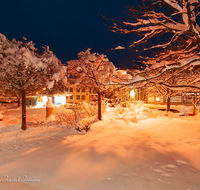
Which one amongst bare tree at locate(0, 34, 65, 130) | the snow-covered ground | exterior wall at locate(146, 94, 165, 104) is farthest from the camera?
exterior wall at locate(146, 94, 165, 104)

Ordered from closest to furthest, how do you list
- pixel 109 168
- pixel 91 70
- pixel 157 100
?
pixel 109 168 → pixel 91 70 → pixel 157 100

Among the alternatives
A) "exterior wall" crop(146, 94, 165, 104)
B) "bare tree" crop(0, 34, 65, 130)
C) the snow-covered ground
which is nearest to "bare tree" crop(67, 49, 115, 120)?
"bare tree" crop(0, 34, 65, 130)

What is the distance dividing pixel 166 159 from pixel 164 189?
1.43 metres

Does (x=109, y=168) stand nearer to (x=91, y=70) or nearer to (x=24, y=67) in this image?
(x=24, y=67)

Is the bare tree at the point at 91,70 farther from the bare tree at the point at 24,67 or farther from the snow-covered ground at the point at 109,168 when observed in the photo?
the snow-covered ground at the point at 109,168

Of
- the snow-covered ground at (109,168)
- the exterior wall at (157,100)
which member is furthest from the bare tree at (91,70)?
the exterior wall at (157,100)

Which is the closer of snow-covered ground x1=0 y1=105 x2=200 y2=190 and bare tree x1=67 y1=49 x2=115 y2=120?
snow-covered ground x1=0 y1=105 x2=200 y2=190

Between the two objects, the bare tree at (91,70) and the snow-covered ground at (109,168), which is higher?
the bare tree at (91,70)

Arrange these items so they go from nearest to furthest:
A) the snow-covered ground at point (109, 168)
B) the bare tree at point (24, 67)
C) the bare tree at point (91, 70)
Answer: the snow-covered ground at point (109, 168) → the bare tree at point (24, 67) → the bare tree at point (91, 70)

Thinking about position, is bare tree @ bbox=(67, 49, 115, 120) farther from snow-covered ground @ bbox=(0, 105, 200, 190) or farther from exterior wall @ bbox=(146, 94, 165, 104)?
exterior wall @ bbox=(146, 94, 165, 104)

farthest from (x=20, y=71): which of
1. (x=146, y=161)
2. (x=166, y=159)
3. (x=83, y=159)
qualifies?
(x=166, y=159)

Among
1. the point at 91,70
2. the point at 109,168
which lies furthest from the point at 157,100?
the point at 109,168

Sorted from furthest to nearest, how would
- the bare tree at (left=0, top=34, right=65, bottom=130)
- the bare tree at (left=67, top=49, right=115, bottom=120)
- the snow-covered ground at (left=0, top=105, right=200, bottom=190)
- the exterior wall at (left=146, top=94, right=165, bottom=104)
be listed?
the exterior wall at (left=146, top=94, right=165, bottom=104), the bare tree at (left=67, top=49, right=115, bottom=120), the bare tree at (left=0, top=34, right=65, bottom=130), the snow-covered ground at (left=0, top=105, right=200, bottom=190)

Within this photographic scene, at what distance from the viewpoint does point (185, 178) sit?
9.22 feet
